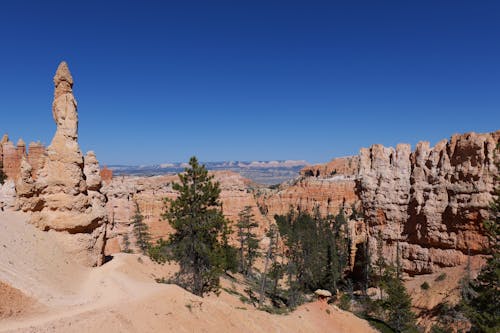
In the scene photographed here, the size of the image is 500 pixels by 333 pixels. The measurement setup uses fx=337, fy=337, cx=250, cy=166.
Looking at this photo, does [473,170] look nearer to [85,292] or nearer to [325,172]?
[85,292]

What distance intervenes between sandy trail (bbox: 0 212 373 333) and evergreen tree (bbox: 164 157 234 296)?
10.7 feet

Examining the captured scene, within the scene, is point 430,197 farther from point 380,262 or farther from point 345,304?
point 345,304

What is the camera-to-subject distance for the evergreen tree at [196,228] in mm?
21844

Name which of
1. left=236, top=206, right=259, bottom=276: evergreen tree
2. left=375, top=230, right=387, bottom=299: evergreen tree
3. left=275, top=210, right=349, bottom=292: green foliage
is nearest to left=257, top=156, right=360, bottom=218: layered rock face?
left=275, top=210, right=349, bottom=292: green foliage

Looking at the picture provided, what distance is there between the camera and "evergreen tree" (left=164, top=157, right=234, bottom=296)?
71.7ft

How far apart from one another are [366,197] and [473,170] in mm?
13188

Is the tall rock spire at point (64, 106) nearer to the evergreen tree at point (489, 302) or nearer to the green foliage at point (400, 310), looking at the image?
the evergreen tree at point (489, 302)

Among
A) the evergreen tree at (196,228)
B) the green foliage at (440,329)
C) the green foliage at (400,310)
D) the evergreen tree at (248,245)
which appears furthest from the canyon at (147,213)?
the evergreen tree at (248,245)

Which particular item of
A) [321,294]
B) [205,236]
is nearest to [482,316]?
[321,294]

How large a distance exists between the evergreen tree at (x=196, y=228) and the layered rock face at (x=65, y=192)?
4.73 metres

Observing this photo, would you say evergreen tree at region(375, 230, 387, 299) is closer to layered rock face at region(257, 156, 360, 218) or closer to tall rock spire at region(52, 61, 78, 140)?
tall rock spire at region(52, 61, 78, 140)

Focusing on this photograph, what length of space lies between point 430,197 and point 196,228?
89.9ft

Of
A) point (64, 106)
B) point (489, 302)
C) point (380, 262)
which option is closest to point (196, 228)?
point (64, 106)

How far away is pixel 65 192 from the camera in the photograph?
20688 mm
